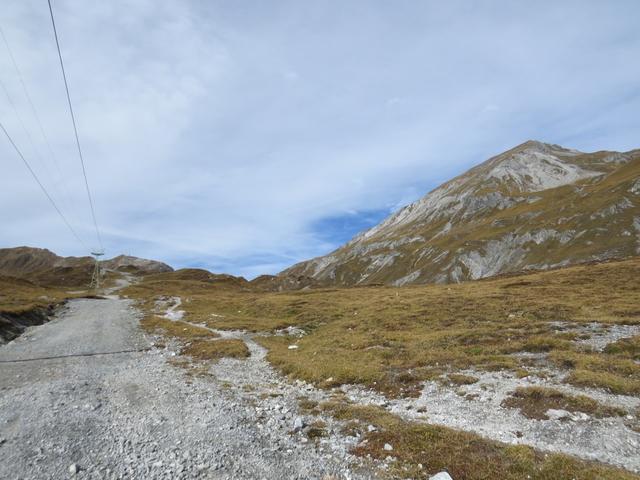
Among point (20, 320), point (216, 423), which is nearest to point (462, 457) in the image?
point (216, 423)

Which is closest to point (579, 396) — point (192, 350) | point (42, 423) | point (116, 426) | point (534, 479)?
point (534, 479)

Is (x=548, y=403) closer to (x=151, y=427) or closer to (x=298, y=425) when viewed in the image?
(x=298, y=425)

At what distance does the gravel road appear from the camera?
458 inches

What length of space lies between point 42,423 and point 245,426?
868cm

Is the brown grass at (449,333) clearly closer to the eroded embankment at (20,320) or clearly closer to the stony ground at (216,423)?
the stony ground at (216,423)

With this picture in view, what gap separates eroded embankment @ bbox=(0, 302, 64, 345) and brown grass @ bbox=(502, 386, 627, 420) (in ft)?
150

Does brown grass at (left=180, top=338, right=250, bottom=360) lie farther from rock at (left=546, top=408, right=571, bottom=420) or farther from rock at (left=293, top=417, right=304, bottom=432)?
rock at (left=546, top=408, right=571, bottom=420)

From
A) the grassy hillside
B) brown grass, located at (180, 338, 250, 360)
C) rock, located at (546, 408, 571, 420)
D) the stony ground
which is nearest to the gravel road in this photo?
the stony ground

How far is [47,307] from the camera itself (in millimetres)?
61469

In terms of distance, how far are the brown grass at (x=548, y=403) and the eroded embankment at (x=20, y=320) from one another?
150ft

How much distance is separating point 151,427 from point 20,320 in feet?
147

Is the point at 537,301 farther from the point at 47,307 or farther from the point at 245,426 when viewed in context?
the point at 47,307

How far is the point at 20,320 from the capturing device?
4606 cm

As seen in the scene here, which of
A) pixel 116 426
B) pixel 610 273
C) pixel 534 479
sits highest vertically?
pixel 610 273
